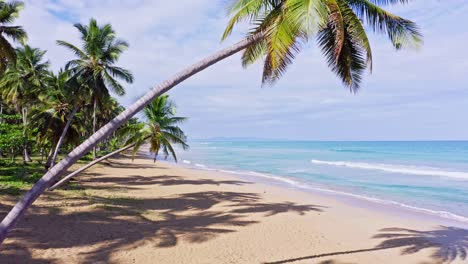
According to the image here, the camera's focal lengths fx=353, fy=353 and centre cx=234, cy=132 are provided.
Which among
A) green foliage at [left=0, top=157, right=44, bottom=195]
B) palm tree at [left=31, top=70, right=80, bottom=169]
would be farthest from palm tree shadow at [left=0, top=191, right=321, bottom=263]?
palm tree at [left=31, top=70, right=80, bottom=169]

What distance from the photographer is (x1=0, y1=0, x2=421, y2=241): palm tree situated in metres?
5.41

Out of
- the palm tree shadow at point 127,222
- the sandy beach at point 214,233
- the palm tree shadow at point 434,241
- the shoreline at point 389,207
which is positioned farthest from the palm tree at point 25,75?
the palm tree shadow at point 434,241

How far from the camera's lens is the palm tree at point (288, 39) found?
5406mm

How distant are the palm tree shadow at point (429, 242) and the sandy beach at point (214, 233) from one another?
0.03 m

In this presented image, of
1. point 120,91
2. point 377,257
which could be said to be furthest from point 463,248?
point 120,91

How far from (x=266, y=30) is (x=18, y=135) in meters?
19.0

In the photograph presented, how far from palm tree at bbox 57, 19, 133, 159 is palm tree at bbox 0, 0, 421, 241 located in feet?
40.4

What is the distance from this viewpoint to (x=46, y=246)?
7.94 meters

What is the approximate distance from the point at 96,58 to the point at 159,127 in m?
5.08

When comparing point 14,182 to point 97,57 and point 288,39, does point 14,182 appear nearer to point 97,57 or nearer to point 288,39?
point 97,57

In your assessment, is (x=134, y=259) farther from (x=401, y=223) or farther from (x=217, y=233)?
(x=401, y=223)

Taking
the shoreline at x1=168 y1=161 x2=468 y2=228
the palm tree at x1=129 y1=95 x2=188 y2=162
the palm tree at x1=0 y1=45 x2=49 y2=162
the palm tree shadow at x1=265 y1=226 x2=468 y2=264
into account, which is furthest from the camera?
the palm tree at x1=0 y1=45 x2=49 y2=162

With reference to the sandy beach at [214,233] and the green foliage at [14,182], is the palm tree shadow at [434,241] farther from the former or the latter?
the green foliage at [14,182]

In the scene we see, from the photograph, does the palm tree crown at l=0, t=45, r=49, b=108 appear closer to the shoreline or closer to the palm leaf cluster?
the shoreline
